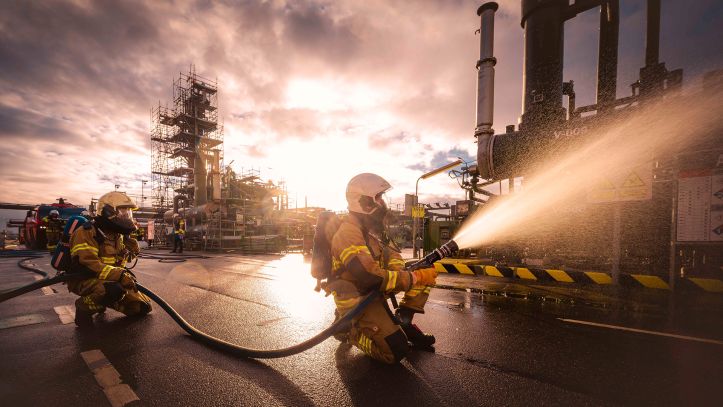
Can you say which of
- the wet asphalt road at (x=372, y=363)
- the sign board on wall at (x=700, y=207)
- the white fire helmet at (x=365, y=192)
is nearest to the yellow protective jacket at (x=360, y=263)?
the white fire helmet at (x=365, y=192)

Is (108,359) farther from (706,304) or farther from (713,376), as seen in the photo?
(706,304)

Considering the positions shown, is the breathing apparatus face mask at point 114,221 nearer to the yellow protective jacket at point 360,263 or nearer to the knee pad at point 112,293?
the knee pad at point 112,293

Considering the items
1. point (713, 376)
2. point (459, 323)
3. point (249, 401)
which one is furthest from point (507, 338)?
point (249, 401)

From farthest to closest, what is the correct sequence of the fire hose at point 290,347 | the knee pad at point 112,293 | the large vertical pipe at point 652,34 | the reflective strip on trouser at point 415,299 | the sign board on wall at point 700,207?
the large vertical pipe at point 652,34
the sign board on wall at point 700,207
the knee pad at point 112,293
the reflective strip on trouser at point 415,299
the fire hose at point 290,347

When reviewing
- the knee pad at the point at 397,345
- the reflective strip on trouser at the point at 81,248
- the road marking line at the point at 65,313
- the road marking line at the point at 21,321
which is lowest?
the road marking line at the point at 65,313

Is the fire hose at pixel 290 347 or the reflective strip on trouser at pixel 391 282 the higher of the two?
the reflective strip on trouser at pixel 391 282

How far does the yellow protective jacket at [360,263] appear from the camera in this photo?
280 cm

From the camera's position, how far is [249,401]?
7.24 feet

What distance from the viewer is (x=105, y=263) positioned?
4195mm

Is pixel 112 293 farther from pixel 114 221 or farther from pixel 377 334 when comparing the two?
pixel 377 334

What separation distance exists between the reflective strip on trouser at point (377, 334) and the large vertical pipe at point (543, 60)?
794 centimetres

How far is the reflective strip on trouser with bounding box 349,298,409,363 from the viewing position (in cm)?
278

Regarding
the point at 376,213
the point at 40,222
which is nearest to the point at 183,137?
the point at 40,222

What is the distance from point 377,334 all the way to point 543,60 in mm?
9655
